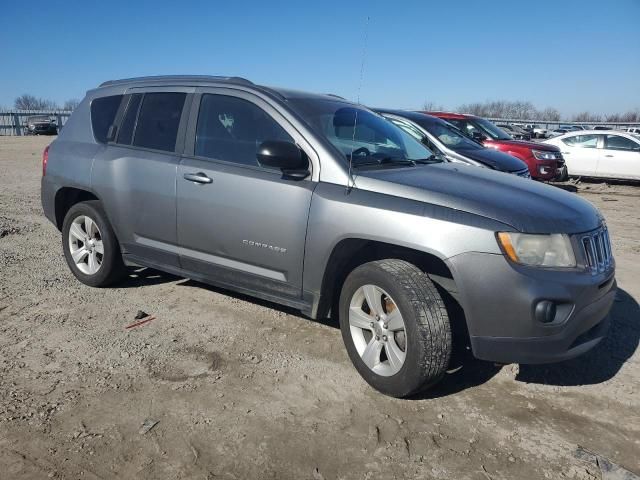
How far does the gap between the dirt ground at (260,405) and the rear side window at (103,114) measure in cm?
148

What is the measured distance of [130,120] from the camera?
4.62 meters

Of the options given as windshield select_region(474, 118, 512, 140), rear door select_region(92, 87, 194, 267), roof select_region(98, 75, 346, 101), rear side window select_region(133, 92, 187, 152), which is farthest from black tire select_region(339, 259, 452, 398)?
windshield select_region(474, 118, 512, 140)

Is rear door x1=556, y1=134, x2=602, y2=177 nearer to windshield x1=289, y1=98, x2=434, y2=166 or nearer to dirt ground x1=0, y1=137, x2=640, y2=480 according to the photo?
dirt ground x1=0, y1=137, x2=640, y2=480

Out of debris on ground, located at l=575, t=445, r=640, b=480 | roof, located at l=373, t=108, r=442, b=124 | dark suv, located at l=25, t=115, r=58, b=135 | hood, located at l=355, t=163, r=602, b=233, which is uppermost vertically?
roof, located at l=373, t=108, r=442, b=124

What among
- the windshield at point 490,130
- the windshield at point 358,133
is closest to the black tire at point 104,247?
the windshield at point 358,133

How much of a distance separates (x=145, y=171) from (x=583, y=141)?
14.3 m

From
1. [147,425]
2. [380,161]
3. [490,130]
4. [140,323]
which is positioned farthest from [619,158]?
[147,425]

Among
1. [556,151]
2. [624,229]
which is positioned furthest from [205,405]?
[556,151]

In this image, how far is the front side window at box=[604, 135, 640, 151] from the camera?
14.7m

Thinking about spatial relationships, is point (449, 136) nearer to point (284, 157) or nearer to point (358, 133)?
point (358, 133)

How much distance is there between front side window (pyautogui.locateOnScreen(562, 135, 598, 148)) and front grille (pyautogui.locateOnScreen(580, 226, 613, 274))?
13.3 meters

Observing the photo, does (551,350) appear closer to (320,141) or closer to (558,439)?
(558,439)

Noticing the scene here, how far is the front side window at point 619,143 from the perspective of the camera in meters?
14.7

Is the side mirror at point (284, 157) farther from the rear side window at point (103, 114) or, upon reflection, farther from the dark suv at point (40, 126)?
the dark suv at point (40, 126)
